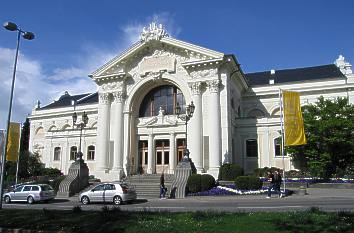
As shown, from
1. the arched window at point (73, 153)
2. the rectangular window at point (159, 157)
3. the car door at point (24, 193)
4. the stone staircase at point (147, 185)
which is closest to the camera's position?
the car door at point (24, 193)

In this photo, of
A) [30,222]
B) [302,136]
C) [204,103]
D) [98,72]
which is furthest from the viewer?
[98,72]

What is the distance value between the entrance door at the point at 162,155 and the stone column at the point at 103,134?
584 centimetres

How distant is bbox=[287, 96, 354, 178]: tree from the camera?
33.8 metres

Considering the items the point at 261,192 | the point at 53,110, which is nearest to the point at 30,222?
the point at 261,192

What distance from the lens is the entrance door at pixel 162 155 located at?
41125mm

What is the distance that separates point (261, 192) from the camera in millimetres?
26719

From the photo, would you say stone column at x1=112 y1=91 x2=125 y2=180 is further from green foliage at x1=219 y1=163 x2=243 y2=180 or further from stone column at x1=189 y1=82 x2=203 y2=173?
green foliage at x1=219 y1=163 x2=243 y2=180

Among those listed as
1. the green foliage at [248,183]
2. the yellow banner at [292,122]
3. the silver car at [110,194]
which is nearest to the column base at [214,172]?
the green foliage at [248,183]

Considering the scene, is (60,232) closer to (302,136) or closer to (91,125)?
(302,136)

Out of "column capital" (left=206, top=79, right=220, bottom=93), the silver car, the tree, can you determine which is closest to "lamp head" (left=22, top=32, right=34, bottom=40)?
the silver car

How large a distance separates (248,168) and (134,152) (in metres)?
12.9

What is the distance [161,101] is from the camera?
42.8 metres

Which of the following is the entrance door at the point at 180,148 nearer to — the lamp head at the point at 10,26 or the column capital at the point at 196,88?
the column capital at the point at 196,88

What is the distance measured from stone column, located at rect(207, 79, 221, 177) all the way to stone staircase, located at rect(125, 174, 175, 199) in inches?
177
